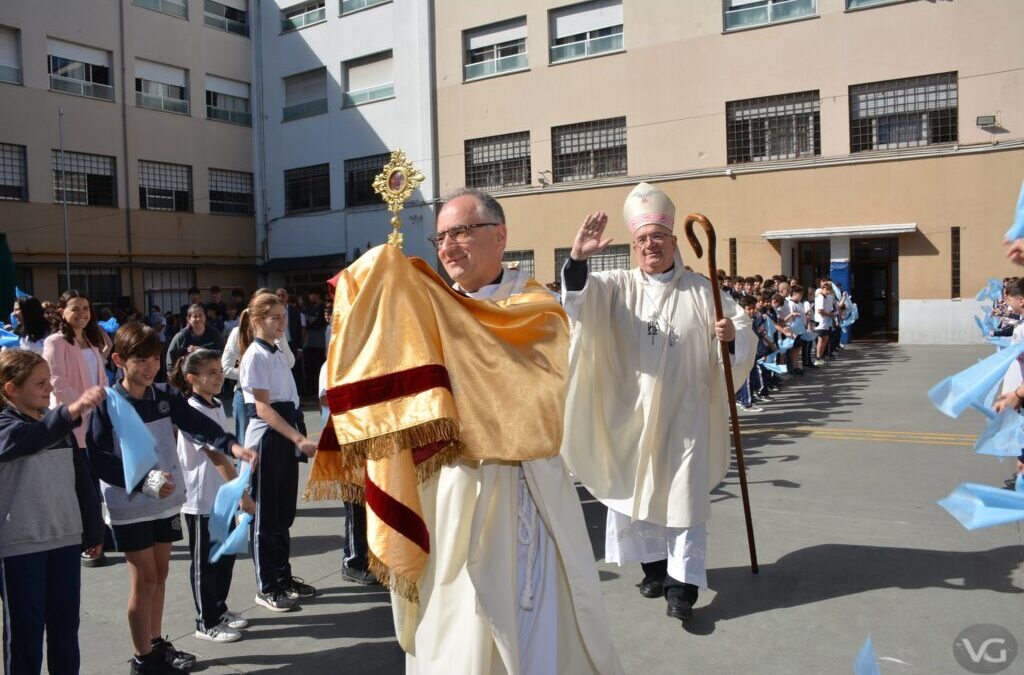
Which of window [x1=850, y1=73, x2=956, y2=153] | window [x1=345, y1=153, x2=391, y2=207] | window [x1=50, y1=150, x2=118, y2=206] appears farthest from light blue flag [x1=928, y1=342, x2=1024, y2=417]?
window [x1=50, y1=150, x2=118, y2=206]

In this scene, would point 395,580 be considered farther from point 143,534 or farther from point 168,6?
point 168,6

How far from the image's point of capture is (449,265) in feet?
9.65

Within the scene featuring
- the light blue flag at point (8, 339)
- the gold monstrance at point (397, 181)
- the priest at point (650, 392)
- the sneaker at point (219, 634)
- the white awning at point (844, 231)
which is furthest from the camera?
the white awning at point (844, 231)

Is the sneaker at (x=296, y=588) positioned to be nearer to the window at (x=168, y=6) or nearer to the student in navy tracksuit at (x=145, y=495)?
the student in navy tracksuit at (x=145, y=495)

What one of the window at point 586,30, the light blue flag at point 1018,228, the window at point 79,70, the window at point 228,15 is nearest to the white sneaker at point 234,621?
the light blue flag at point 1018,228

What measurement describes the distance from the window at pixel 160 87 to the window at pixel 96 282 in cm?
539

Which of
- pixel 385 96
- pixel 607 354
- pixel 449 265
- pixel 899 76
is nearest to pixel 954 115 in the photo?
pixel 899 76

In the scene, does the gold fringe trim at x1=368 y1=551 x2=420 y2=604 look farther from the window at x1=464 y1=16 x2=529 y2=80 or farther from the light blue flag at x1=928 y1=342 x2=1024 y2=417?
the window at x1=464 y1=16 x2=529 y2=80

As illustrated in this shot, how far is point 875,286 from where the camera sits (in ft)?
75.7

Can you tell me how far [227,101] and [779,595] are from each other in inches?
1129

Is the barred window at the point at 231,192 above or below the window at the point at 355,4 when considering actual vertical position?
below

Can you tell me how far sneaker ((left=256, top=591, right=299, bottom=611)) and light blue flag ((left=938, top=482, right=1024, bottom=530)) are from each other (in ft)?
11.5

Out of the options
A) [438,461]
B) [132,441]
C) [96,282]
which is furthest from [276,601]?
[96,282]

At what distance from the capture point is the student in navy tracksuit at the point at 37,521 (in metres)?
3.29
